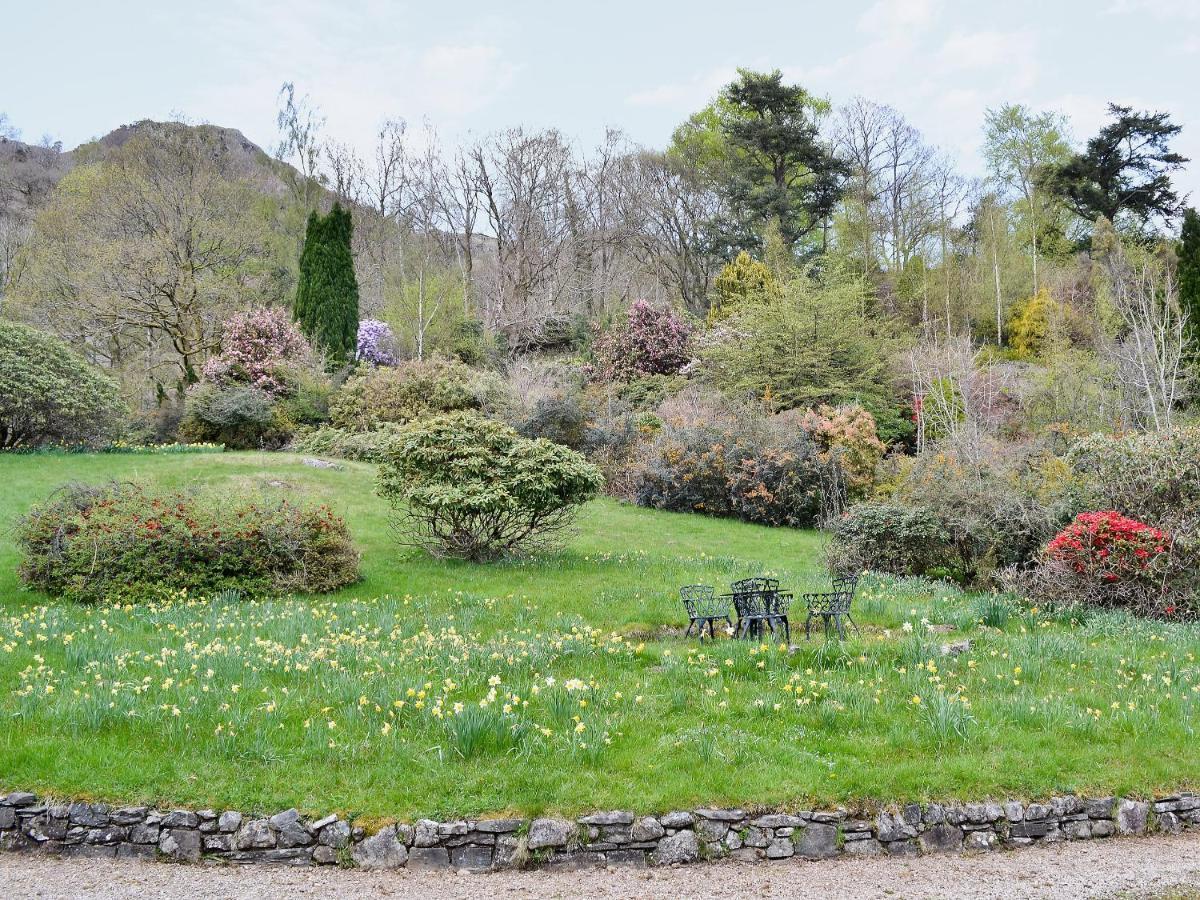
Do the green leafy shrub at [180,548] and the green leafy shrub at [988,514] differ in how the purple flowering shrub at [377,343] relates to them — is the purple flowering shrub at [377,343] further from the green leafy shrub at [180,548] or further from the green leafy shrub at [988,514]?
the green leafy shrub at [988,514]

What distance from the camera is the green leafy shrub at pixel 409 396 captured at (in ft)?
78.8

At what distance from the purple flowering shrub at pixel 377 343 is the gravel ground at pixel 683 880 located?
93.2 ft

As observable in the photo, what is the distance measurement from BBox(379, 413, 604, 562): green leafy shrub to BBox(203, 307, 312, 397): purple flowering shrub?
1435cm

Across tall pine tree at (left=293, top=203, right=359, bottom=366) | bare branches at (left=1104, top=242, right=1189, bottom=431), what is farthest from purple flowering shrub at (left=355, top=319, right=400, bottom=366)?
bare branches at (left=1104, top=242, right=1189, bottom=431)

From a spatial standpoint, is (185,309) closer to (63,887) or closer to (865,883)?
(63,887)

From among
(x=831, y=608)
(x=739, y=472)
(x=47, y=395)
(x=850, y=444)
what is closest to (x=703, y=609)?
(x=831, y=608)

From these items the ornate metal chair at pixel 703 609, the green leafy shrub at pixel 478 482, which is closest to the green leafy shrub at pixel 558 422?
the green leafy shrub at pixel 478 482

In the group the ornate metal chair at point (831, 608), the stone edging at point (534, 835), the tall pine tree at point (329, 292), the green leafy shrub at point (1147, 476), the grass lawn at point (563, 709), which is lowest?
the stone edging at point (534, 835)

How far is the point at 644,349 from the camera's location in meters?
29.4

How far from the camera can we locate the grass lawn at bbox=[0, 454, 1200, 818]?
5.25m

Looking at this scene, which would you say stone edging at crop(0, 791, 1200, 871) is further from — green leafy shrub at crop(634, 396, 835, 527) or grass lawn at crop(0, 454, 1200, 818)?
green leafy shrub at crop(634, 396, 835, 527)

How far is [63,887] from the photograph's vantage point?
4.65 meters

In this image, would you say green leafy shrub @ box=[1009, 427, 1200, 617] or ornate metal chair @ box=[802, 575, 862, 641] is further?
green leafy shrub @ box=[1009, 427, 1200, 617]

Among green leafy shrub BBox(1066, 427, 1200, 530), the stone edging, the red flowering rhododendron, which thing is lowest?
the stone edging
